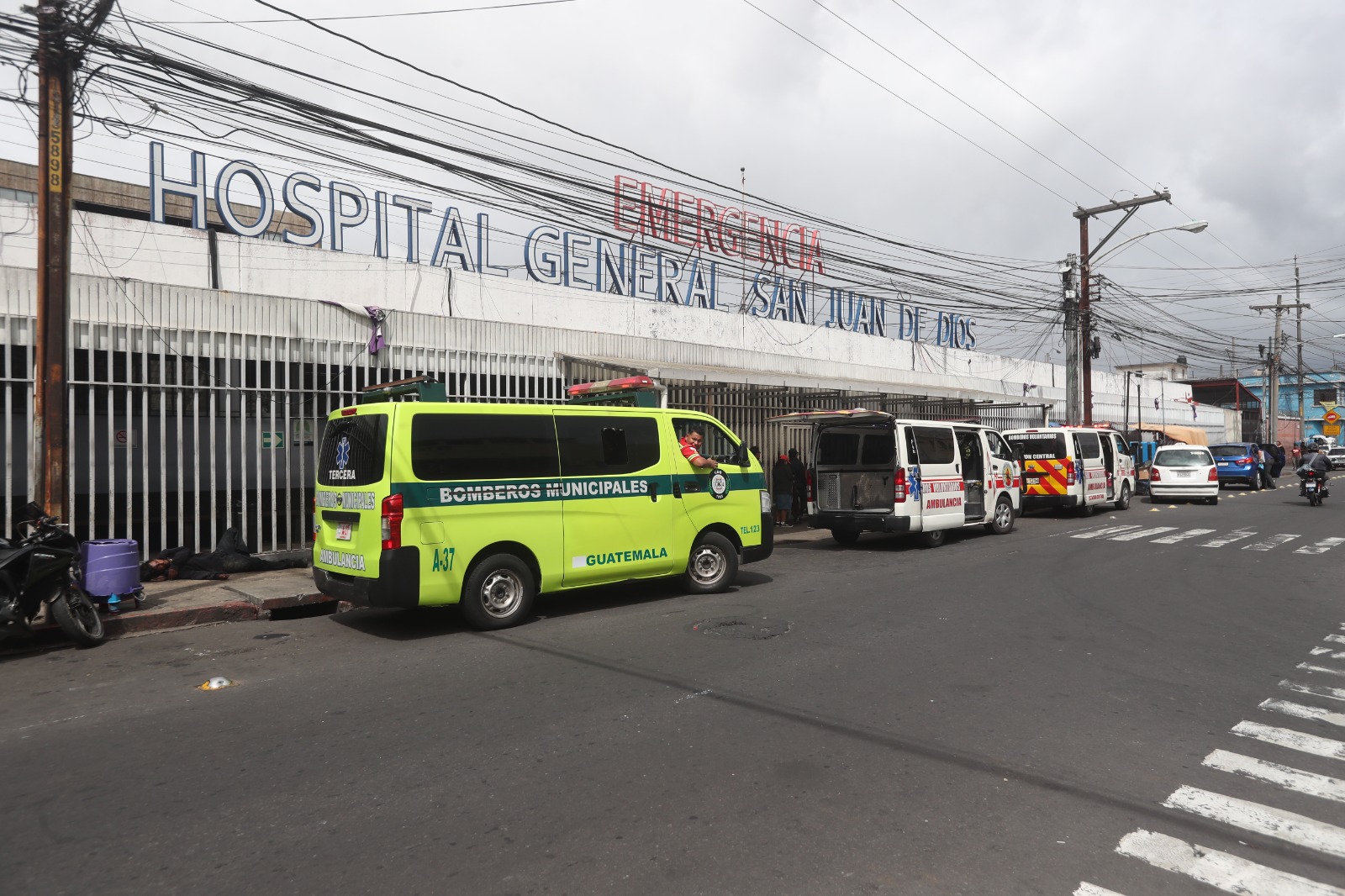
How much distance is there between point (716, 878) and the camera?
3.27 m

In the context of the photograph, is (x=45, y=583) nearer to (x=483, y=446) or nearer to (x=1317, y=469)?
(x=483, y=446)

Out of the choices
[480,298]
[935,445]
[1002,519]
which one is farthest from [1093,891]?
[480,298]

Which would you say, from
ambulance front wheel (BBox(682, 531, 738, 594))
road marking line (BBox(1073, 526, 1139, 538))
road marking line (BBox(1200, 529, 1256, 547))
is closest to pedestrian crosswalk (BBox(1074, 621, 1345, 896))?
ambulance front wheel (BBox(682, 531, 738, 594))

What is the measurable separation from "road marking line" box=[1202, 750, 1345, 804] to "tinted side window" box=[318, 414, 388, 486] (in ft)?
20.2

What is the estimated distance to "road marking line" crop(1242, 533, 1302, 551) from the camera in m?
13.5

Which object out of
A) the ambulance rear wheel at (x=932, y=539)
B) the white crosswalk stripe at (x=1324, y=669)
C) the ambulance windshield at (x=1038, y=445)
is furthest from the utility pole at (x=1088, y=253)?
the white crosswalk stripe at (x=1324, y=669)

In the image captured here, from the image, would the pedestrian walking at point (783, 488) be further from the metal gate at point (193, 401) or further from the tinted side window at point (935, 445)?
the metal gate at point (193, 401)

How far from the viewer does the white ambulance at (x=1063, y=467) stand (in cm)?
1862

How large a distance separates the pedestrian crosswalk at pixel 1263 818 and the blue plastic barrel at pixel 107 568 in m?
8.33

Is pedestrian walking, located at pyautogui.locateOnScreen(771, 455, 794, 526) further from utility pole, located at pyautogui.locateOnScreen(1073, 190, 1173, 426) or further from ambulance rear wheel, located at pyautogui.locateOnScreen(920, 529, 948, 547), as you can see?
utility pole, located at pyautogui.locateOnScreen(1073, 190, 1173, 426)

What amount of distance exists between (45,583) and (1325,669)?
1003 centimetres

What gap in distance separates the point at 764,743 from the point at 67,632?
6.08 m

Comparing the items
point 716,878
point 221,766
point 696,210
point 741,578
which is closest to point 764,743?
point 716,878

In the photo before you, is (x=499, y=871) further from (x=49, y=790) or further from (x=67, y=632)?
(x=67, y=632)
